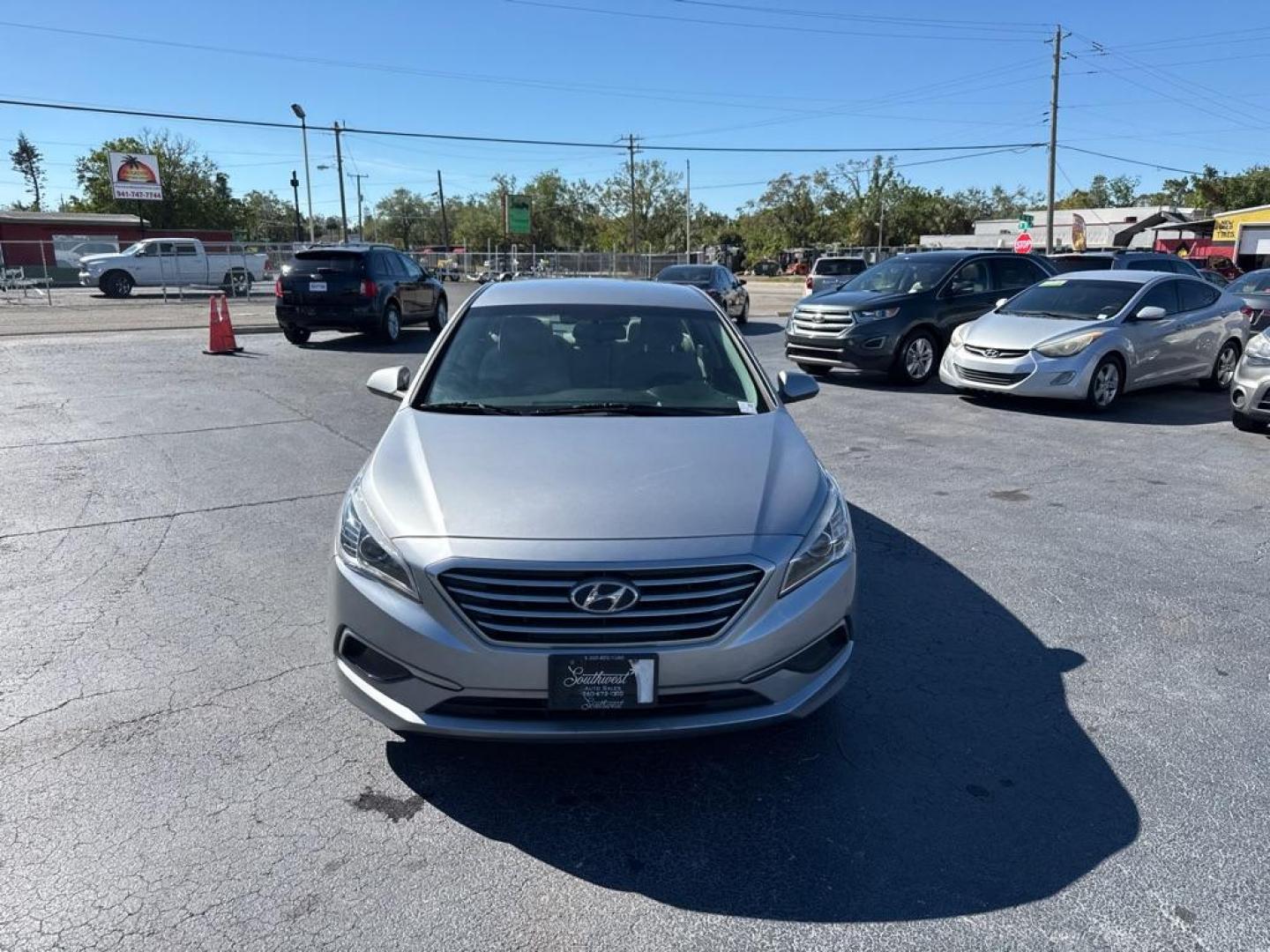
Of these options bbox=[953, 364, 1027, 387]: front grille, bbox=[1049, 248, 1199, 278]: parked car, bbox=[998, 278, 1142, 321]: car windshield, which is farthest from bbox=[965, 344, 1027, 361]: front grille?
bbox=[1049, 248, 1199, 278]: parked car

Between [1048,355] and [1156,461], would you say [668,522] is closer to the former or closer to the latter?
[1156,461]

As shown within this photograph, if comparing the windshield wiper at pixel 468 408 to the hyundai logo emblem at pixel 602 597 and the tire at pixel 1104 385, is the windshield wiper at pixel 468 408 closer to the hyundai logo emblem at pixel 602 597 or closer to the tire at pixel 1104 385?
the hyundai logo emblem at pixel 602 597

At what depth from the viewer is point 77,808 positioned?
9.59 ft

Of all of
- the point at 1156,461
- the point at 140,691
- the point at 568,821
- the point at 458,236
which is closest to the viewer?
the point at 568,821

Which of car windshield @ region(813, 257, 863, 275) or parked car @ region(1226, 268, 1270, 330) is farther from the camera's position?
car windshield @ region(813, 257, 863, 275)

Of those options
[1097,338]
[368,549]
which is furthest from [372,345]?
[368,549]

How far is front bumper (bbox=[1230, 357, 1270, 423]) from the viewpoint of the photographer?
28.3 feet

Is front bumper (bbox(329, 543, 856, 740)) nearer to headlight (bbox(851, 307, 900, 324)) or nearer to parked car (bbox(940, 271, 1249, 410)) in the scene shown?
parked car (bbox(940, 271, 1249, 410))

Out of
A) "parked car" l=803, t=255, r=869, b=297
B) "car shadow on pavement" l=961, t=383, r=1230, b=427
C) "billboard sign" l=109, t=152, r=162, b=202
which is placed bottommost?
"car shadow on pavement" l=961, t=383, r=1230, b=427

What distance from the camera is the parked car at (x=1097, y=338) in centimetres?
991

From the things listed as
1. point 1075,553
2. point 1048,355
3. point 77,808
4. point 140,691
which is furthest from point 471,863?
point 1048,355

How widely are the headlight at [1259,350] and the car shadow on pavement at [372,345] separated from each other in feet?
35.7

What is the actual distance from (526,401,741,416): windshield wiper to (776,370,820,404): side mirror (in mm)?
792

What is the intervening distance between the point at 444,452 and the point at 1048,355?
845 cm
